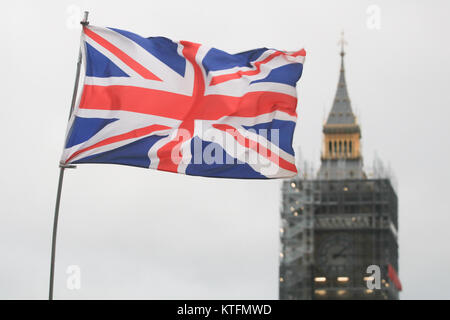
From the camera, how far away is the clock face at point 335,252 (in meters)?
162

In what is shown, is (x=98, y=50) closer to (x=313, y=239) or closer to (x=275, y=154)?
(x=275, y=154)

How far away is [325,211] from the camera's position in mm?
165875

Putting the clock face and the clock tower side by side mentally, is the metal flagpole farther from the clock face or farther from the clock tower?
the clock face

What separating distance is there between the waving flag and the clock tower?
131 meters

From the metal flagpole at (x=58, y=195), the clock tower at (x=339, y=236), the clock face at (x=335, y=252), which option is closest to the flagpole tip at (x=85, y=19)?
the metal flagpole at (x=58, y=195)

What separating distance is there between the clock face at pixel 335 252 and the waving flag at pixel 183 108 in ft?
450

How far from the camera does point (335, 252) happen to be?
535 ft

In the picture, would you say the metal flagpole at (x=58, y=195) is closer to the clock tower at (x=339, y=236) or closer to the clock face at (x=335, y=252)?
the clock tower at (x=339, y=236)

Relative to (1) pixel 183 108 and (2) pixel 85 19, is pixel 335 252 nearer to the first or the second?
(1) pixel 183 108

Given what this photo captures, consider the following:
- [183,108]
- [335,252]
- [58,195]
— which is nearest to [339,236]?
[335,252]

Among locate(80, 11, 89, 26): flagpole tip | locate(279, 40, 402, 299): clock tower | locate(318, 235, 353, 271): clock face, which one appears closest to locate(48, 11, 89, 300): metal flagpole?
locate(80, 11, 89, 26): flagpole tip
